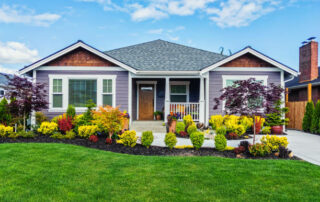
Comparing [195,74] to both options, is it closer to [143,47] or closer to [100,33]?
[143,47]

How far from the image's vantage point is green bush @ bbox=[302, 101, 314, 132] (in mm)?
11036

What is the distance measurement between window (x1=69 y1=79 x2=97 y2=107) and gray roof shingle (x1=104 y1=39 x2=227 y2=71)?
6.92ft

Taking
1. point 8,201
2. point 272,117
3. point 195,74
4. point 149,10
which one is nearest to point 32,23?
point 149,10

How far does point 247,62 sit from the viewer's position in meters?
11.0

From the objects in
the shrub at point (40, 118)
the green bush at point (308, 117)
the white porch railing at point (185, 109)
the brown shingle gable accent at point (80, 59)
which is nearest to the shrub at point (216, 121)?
the white porch railing at point (185, 109)

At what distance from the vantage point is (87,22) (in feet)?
45.8

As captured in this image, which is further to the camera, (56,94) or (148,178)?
(56,94)

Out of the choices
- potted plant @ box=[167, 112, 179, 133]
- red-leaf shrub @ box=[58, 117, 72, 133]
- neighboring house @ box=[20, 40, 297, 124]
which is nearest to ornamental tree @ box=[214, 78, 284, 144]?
potted plant @ box=[167, 112, 179, 133]

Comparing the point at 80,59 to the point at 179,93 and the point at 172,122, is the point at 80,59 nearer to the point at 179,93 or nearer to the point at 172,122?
the point at 172,122

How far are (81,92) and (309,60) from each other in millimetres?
15260

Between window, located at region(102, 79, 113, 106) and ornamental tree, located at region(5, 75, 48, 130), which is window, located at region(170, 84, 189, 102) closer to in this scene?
window, located at region(102, 79, 113, 106)

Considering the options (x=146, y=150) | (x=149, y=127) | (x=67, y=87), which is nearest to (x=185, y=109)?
(x=149, y=127)

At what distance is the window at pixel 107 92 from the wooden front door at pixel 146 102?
102 inches

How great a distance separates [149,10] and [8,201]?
12782 millimetres
